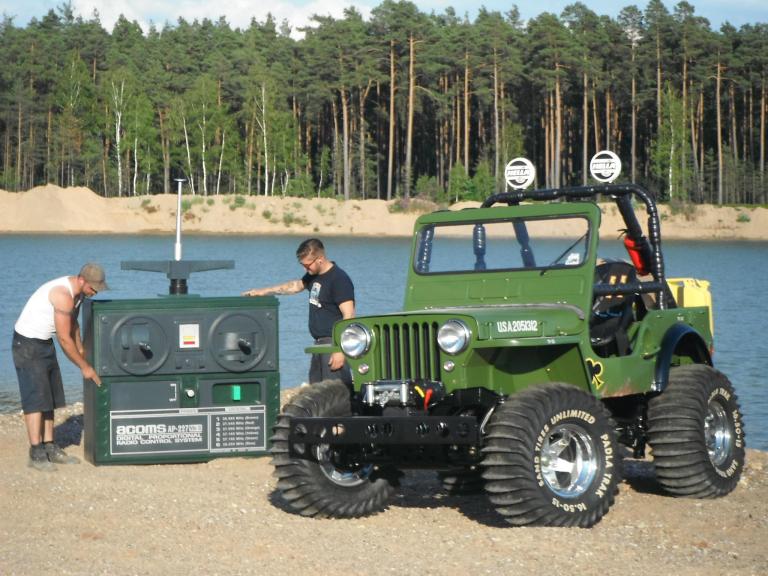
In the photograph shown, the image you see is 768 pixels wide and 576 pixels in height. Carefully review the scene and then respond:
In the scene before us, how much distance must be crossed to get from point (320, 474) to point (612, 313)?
2350 mm

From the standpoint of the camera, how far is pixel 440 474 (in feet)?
32.4

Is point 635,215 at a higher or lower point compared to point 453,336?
higher

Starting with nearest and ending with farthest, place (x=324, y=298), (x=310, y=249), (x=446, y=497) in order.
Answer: (x=446, y=497) → (x=310, y=249) → (x=324, y=298)

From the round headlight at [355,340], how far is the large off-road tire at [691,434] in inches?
90.0

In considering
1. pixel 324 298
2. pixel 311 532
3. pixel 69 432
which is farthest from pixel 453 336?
pixel 69 432

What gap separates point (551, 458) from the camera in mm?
8664

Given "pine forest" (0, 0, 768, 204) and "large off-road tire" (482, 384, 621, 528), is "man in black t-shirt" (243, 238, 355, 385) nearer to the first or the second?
"large off-road tire" (482, 384, 621, 528)

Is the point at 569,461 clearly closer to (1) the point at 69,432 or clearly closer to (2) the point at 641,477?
(2) the point at 641,477

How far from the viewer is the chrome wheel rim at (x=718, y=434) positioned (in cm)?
1020

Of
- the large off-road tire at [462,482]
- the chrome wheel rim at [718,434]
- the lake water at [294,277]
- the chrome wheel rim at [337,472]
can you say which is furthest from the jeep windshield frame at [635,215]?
the lake water at [294,277]

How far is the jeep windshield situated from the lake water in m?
6.79

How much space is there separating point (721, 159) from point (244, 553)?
8767 cm

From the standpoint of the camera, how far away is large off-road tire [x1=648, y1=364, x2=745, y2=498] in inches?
384

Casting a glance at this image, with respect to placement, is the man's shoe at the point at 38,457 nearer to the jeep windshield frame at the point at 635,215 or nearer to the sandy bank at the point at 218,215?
the jeep windshield frame at the point at 635,215
